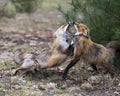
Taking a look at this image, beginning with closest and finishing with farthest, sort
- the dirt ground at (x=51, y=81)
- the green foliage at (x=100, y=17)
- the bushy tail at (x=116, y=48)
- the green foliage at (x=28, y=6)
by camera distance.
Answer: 1. the dirt ground at (x=51, y=81)
2. the green foliage at (x=100, y=17)
3. the bushy tail at (x=116, y=48)
4. the green foliage at (x=28, y=6)

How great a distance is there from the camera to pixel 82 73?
989 centimetres

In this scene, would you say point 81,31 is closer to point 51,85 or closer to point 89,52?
point 89,52

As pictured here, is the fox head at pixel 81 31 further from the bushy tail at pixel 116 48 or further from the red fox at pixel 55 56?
the bushy tail at pixel 116 48

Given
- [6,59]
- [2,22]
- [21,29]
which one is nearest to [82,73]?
[6,59]

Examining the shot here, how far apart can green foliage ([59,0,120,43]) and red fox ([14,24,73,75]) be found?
0.78m

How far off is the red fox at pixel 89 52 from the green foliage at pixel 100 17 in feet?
1.23

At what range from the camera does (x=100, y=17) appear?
32.2ft

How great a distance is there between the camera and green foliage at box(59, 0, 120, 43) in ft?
31.1

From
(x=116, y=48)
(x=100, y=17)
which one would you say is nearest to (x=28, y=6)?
(x=100, y=17)

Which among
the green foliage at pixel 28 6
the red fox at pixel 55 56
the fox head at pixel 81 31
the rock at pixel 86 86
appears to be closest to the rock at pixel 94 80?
the rock at pixel 86 86

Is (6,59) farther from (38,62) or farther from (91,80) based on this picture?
(91,80)

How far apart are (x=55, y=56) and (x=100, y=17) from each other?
4.37 ft

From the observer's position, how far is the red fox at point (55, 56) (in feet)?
30.7

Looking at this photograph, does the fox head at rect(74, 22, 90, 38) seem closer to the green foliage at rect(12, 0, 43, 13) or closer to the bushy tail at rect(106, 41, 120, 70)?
the bushy tail at rect(106, 41, 120, 70)
